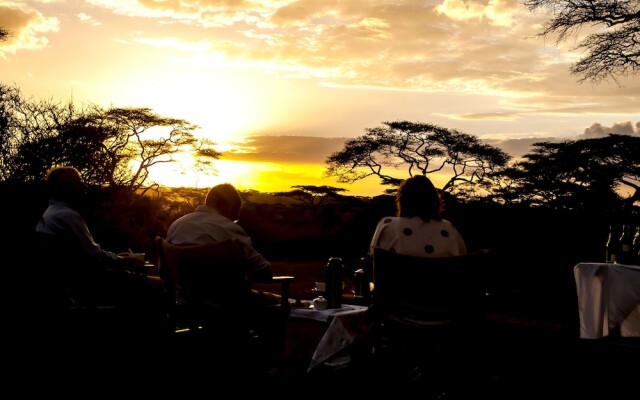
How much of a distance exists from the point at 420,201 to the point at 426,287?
44cm

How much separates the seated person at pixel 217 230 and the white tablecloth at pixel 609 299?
2.25m

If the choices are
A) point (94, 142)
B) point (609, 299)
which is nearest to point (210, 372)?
point (609, 299)

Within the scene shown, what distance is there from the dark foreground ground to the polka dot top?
0.38 metres

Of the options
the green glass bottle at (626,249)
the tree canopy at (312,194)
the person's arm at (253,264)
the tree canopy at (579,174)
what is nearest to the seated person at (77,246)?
the person's arm at (253,264)

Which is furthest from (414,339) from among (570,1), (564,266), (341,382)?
(570,1)

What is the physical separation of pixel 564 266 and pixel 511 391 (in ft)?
22.4

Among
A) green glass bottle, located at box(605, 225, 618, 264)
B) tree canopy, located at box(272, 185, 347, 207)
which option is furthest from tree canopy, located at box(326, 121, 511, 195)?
green glass bottle, located at box(605, 225, 618, 264)

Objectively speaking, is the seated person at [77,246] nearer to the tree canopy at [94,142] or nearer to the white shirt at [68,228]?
the white shirt at [68,228]

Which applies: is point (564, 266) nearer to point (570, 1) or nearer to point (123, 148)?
point (570, 1)

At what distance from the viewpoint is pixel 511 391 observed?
4250 millimetres

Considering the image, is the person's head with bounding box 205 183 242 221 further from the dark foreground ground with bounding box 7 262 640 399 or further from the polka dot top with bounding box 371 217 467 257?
the polka dot top with bounding box 371 217 467 257

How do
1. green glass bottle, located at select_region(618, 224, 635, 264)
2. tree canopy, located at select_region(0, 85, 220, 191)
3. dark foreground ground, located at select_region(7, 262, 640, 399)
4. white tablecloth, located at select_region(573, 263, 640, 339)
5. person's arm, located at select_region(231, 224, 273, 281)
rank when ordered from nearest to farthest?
dark foreground ground, located at select_region(7, 262, 640, 399) → person's arm, located at select_region(231, 224, 273, 281) → white tablecloth, located at select_region(573, 263, 640, 339) → green glass bottle, located at select_region(618, 224, 635, 264) → tree canopy, located at select_region(0, 85, 220, 191)

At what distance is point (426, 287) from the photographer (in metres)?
3.18

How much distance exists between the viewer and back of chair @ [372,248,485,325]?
316 cm
